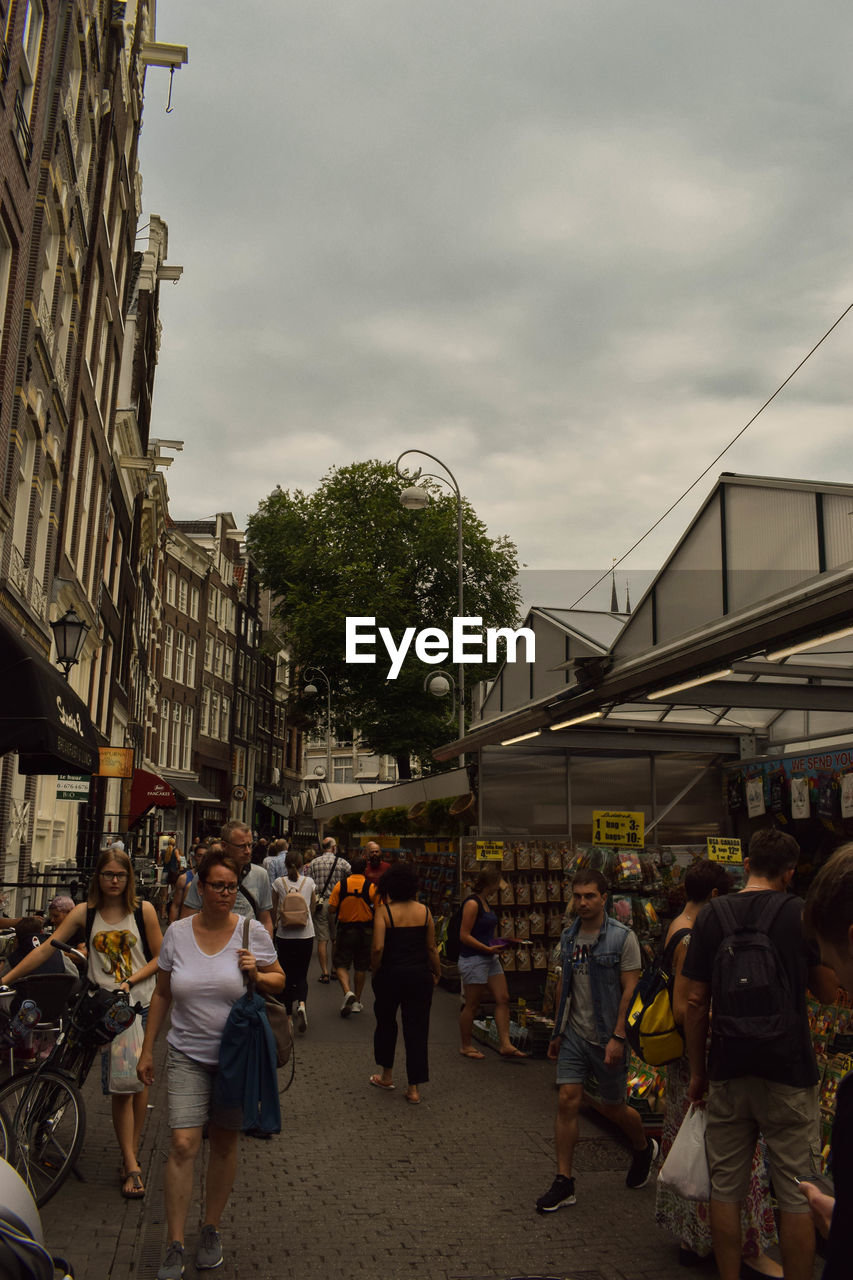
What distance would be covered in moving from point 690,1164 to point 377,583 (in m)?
38.6

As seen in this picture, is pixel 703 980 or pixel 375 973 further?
pixel 375 973

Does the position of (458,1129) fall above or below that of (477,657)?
below

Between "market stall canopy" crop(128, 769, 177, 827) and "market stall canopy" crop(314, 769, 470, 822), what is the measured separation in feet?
15.0

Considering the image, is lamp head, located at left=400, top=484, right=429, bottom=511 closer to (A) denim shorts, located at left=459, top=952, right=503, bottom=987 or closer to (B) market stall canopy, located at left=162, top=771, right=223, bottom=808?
(A) denim shorts, located at left=459, top=952, right=503, bottom=987

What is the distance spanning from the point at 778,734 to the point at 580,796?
8.11ft

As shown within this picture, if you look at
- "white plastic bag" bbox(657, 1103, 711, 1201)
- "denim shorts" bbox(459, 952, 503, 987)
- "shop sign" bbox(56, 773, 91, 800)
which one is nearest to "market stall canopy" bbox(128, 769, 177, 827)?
"shop sign" bbox(56, 773, 91, 800)

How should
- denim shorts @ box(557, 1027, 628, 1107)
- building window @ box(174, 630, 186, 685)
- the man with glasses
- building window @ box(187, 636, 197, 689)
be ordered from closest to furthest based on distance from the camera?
1. denim shorts @ box(557, 1027, 628, 1107)
2. the man with glasses
3. building window @ box(174, 630, 186, 685)
4. building window @ box(187, 636, 197, 689)

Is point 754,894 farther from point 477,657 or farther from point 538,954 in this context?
point 477,657

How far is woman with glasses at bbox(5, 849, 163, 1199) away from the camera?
6.46 metres

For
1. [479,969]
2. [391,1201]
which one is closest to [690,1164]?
[391,1201]

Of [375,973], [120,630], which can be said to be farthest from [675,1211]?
[120,630]

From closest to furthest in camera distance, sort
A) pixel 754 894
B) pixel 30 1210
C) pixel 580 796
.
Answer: pixel 30 1210 → pixel 754 894 → pixel 580 796

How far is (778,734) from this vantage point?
1288cm

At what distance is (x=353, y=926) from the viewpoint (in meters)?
13.1
